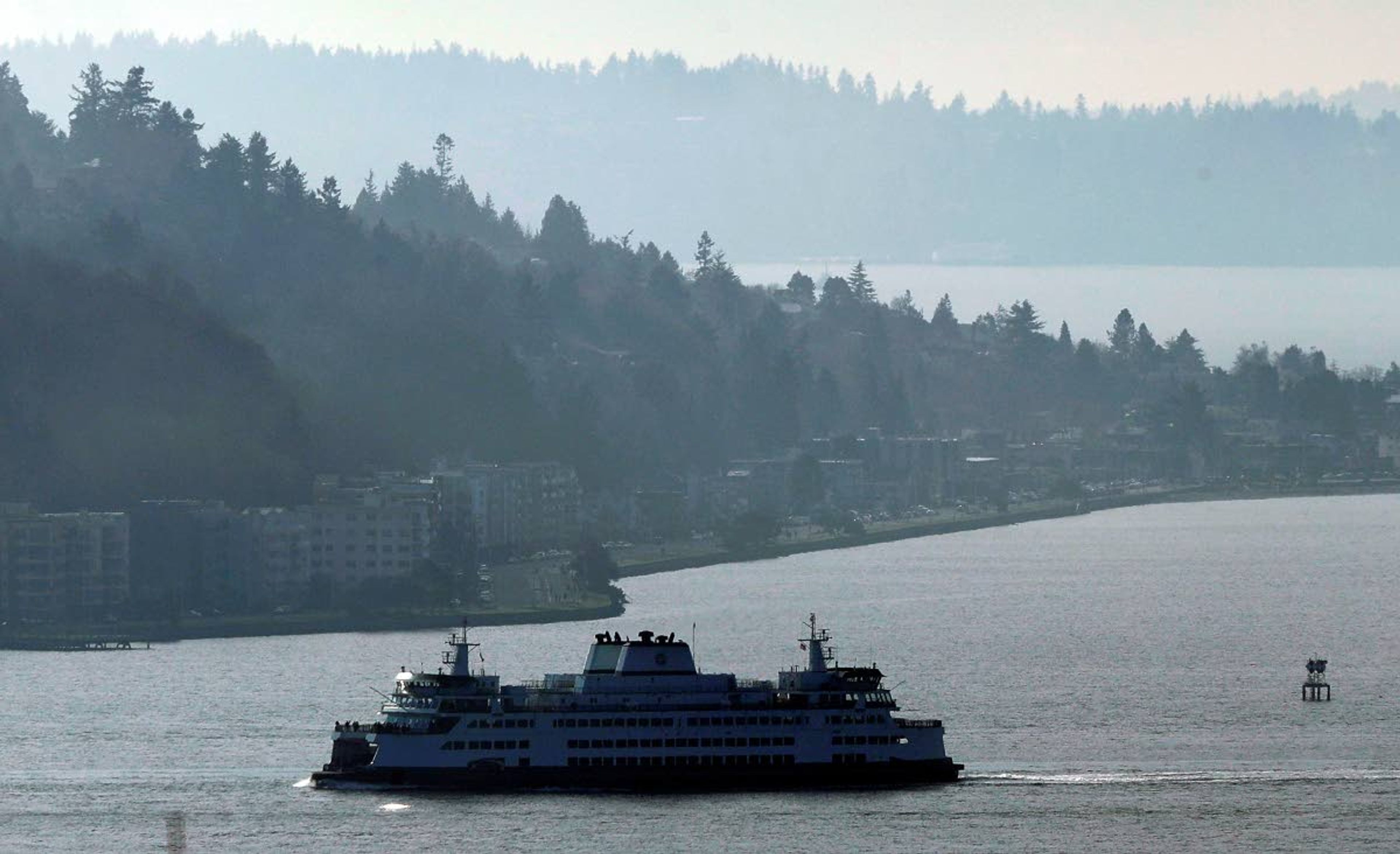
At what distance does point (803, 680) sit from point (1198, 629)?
27086mm

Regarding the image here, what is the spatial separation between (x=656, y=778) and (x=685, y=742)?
27.0 inches

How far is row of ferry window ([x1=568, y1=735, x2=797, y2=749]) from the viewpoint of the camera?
165 ft

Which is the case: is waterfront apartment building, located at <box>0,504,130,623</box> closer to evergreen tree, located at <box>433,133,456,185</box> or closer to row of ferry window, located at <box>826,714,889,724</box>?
row of ferry window, located at <box>826,714,889,724</box>

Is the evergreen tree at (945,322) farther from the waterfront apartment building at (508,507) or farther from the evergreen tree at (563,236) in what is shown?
the waterfront apartment building at (508,507)

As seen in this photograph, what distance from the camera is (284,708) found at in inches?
2328

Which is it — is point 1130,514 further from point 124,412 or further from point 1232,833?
point 1232,833

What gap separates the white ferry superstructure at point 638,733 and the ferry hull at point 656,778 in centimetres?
2

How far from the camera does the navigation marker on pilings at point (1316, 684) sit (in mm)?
61594

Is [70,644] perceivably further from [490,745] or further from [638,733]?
[638,733]

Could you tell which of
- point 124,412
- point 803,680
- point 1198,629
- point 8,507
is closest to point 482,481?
point 124,412

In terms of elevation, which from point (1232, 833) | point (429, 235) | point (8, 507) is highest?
point (429, 235)

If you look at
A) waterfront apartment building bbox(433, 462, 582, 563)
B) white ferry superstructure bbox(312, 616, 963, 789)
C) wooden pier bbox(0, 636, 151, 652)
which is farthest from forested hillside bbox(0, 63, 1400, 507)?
white ferry superstructure bbox(312, 616, 963, 789)

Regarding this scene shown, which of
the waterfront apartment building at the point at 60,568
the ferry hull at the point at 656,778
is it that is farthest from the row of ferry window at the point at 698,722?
the waterfront apartment building at the point at 60,568

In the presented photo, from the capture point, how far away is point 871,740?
50875mm
